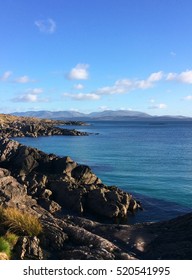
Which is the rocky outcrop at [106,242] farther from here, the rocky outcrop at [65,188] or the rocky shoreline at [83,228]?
the rocky outcrop at [65,188]

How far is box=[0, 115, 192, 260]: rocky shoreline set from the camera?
55.6 feet

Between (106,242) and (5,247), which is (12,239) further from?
(106,242)

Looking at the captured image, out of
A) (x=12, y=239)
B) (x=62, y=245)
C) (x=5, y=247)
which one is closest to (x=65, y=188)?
(x=62, y=245)

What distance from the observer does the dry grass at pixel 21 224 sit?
17969mm

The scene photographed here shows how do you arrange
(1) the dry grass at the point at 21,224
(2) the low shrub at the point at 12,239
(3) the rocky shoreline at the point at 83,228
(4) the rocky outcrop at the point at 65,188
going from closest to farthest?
(2) the low shrub at the point at 12,239 < (3) the rocky shoreline at the point at 83,228 < (1) the dry grass at the point at 21,224 < (4) the rocky outcrop at the point at 65,188

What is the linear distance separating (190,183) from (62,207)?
79.9 ft

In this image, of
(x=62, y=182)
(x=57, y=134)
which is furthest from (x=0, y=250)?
(x=57, y=134)

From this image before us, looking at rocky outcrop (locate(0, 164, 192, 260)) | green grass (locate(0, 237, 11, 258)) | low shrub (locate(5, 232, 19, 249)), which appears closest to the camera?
green grass (locate(0, 237, 11, 258))

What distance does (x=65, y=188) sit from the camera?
117 ft

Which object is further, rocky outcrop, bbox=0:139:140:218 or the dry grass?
rocky outcrop, bbox=0:139:140:218

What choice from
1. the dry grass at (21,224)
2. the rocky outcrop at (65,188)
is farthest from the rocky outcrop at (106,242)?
the rocky outcrop at (65,188)

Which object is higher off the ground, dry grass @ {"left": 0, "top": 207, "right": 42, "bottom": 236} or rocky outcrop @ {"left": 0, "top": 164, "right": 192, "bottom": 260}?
dry grass @ {"left": 0, "top": 207, "right": 42, "bottom": 236}

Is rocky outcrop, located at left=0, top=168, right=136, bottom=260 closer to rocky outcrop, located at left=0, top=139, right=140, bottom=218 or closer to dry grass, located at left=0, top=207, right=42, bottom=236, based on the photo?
dry grass, located at left=0, top=207, right=42, bottom=236

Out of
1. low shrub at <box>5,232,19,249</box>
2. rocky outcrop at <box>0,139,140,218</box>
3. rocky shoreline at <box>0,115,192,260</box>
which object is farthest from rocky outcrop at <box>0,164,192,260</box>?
rocky outcrop at <box>0,139,140,218</box>
